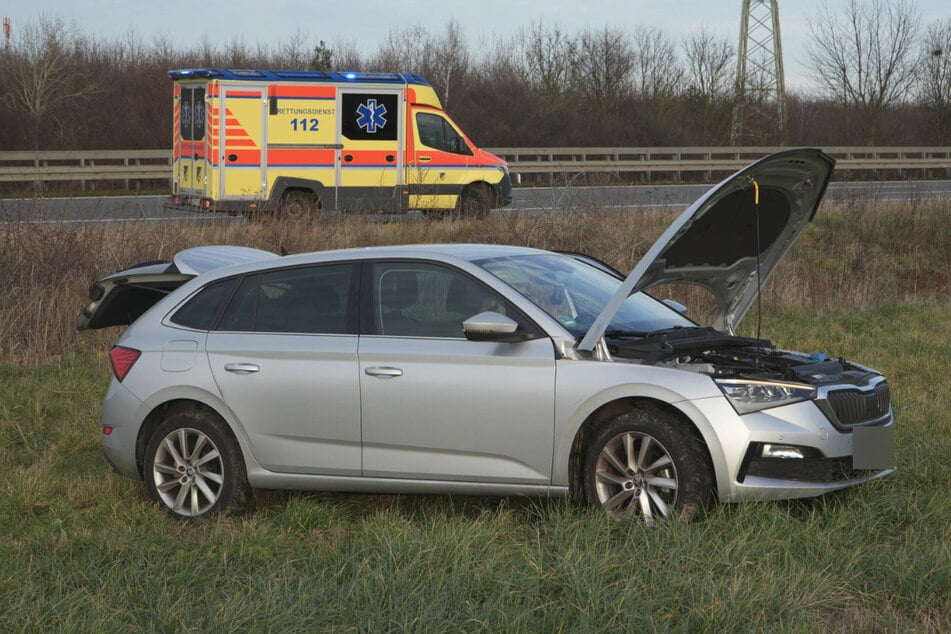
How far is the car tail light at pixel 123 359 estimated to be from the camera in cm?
665

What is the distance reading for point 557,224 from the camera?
16.9 meters

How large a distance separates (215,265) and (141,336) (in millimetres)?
652

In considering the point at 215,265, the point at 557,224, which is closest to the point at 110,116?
the point at 557,224

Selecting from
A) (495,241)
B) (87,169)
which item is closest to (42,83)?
(87,169)

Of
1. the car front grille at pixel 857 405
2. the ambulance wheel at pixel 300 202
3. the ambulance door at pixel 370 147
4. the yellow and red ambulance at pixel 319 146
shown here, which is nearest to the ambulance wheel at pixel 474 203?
the yellow and red ambulance at pixel 319 146

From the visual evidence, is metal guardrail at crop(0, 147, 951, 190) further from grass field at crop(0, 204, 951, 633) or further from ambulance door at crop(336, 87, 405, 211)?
grass field at crop(0, 204, 951, 633)

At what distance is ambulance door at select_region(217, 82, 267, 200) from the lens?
19906 millimetres

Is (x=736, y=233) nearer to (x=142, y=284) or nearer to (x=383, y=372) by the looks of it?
(x=383, y=372)

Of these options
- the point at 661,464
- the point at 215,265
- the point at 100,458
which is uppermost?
the point at 215,265

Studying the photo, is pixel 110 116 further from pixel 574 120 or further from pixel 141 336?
pixel 141 336

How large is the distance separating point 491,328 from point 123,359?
2326 millimetres

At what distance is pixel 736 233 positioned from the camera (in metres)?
6.69

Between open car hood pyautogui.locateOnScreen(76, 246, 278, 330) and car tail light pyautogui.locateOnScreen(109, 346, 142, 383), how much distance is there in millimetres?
639

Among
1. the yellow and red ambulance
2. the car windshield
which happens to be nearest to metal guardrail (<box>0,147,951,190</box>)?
the yellow and red ambulance
